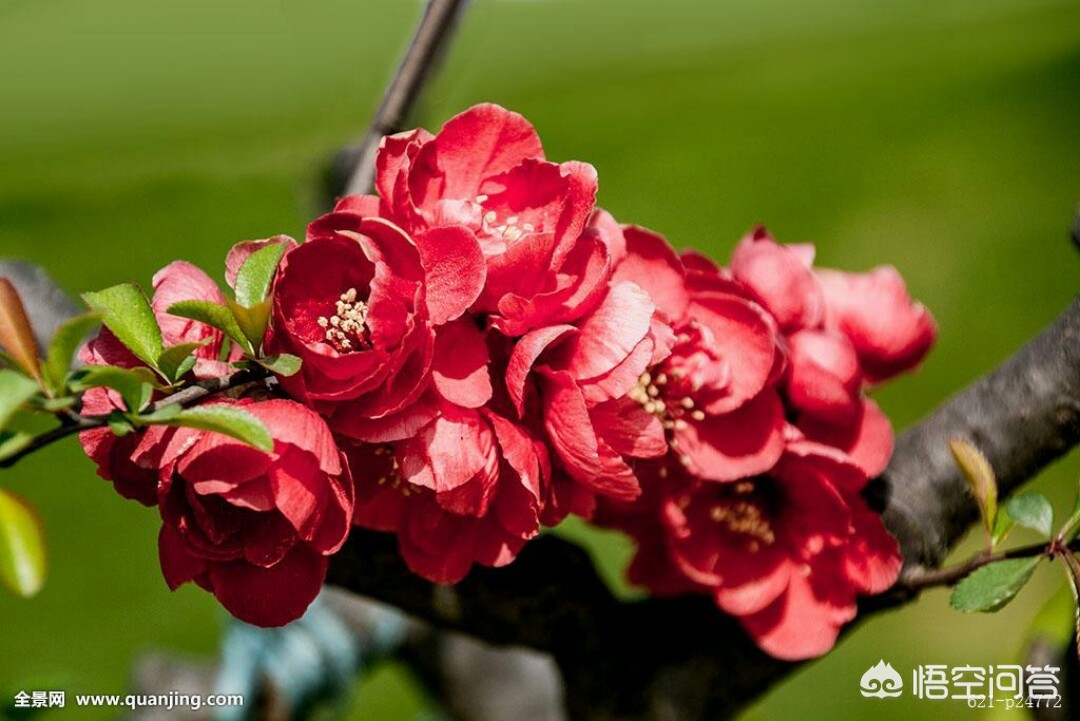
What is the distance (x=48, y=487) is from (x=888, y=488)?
227 centimetres

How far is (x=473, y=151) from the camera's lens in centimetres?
43

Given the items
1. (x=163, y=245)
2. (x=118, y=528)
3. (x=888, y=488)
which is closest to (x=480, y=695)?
(x=888, y=488)

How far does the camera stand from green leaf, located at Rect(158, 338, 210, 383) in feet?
1.17

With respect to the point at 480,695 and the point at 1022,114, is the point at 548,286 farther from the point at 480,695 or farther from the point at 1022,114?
the point at 1022,114

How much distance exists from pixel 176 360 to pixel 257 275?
40mm

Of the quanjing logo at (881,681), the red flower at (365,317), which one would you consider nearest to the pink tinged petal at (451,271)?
the red flower at (365,317)

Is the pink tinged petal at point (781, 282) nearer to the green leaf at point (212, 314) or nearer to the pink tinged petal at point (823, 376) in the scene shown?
the pink tinged petal at point (823, 376)

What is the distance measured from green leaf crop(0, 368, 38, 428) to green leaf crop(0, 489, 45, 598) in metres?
0.03

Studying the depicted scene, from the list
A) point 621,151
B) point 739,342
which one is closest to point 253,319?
point 739,342

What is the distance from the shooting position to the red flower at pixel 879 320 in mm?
547

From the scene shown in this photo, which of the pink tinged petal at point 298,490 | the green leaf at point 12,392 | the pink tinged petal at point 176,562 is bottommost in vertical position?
the pink tinged petal at point 176,562

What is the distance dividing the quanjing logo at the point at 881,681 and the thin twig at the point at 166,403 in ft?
1.41

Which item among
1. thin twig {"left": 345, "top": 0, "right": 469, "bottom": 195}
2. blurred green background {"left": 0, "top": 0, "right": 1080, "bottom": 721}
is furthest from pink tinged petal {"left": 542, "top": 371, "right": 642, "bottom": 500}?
blurred green background {"left": 0, "top": 0, "right": 1080, "bottom": 721}

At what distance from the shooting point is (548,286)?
409 millimetres
